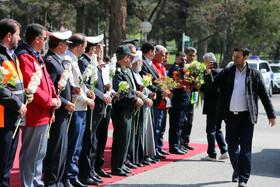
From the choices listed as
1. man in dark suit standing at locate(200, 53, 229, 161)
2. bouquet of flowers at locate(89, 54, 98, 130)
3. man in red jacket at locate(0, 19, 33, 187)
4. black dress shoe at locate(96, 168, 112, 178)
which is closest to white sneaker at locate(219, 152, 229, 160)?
man in dark suit standing at locate(200, 53, 229, 161)

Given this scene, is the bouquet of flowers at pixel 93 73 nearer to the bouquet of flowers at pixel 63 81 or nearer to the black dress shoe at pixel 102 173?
the bouquet of flowers at pixel 63 81

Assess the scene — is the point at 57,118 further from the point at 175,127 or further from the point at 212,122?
the point at 175,127

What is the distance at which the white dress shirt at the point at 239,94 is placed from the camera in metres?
7.48

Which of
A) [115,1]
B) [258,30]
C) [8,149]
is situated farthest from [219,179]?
[258,30]

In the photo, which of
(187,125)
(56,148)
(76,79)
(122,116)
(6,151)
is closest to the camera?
(6,151)

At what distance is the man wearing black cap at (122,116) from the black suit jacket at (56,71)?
154 cm

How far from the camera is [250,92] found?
7.44 metres

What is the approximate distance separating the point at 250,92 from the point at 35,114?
3.33 metres

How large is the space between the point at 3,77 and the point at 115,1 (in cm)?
1527

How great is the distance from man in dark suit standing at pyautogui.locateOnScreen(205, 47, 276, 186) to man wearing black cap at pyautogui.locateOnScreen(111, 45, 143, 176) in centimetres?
→ 147

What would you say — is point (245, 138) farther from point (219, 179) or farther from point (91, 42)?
point (91, 42)

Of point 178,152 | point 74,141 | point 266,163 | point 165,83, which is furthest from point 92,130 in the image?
point 266,163

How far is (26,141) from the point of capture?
594 cm

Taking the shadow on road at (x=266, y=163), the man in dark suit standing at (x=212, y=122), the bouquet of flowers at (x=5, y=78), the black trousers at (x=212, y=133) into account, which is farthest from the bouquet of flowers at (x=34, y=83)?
the black trousers at (x=212, y=133)
